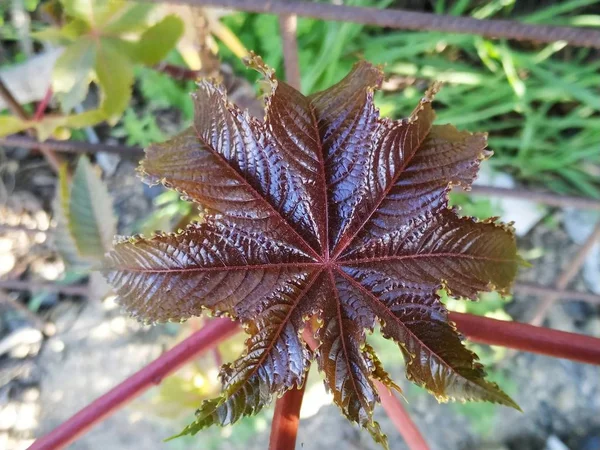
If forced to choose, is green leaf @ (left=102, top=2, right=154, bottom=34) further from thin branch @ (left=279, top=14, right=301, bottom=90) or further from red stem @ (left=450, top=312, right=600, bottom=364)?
red stem @ (left=450, top=312, right=600, bottom=364)

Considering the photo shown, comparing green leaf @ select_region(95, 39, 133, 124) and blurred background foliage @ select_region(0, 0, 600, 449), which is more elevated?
blurred background foliage @ select_region(0, 0, 600, 449)

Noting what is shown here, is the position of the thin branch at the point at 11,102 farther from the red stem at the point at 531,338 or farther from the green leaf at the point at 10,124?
the red stem at the point at 531,338

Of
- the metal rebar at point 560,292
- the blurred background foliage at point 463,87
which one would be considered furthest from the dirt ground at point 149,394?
the metal rebar at point 560,292

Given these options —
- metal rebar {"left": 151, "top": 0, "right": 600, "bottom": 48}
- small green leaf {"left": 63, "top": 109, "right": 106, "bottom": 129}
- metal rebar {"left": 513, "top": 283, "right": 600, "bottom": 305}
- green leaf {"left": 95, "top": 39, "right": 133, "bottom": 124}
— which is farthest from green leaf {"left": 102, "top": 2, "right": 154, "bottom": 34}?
metal rebar {"left": 513, "top": 283, "right": 600, "bottom": 305}

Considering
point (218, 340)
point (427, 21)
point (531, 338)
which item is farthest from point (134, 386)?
point (427, 21)

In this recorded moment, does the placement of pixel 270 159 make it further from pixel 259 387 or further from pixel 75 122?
pixel 75 122
